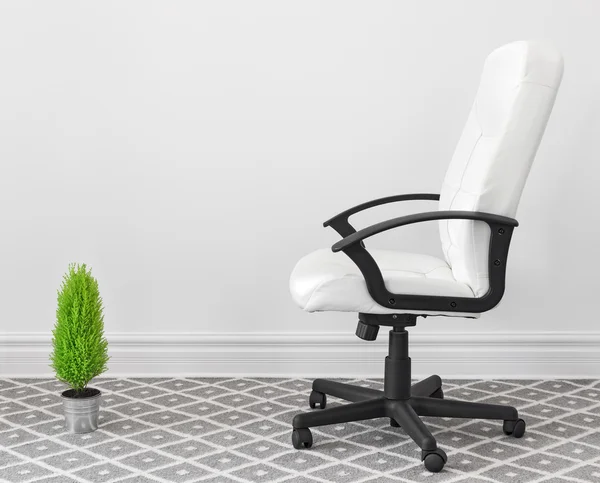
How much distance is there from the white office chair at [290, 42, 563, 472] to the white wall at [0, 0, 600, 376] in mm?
685

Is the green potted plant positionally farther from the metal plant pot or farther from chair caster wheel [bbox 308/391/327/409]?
chair caster wheel [bbox 308/391/327/409]

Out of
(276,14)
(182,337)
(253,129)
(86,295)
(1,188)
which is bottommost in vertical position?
(182,337)

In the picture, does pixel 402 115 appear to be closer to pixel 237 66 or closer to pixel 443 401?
pixel 237 66

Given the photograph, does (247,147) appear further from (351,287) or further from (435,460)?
(435,460)

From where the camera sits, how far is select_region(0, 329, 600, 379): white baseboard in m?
2.85

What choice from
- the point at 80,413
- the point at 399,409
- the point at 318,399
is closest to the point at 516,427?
the point at 399,409

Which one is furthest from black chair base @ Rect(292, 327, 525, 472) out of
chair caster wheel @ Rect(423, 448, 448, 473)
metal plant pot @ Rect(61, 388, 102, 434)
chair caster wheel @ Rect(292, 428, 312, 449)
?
metal plant pot @ Rect(61, 388, 102, 434)

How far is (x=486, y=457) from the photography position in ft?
6.72

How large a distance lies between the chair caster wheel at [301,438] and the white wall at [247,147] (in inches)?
31.9

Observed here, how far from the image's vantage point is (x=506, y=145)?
195 cm

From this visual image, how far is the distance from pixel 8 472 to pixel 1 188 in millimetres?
1279

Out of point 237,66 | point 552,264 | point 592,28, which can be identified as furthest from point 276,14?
point 552,264

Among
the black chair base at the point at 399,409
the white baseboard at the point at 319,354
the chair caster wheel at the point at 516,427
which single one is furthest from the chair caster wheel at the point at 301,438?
the white baseboard at the point at 319,354

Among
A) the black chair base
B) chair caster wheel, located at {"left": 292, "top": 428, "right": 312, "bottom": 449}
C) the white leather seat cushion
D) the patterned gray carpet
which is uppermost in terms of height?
the white leather seat cushion
